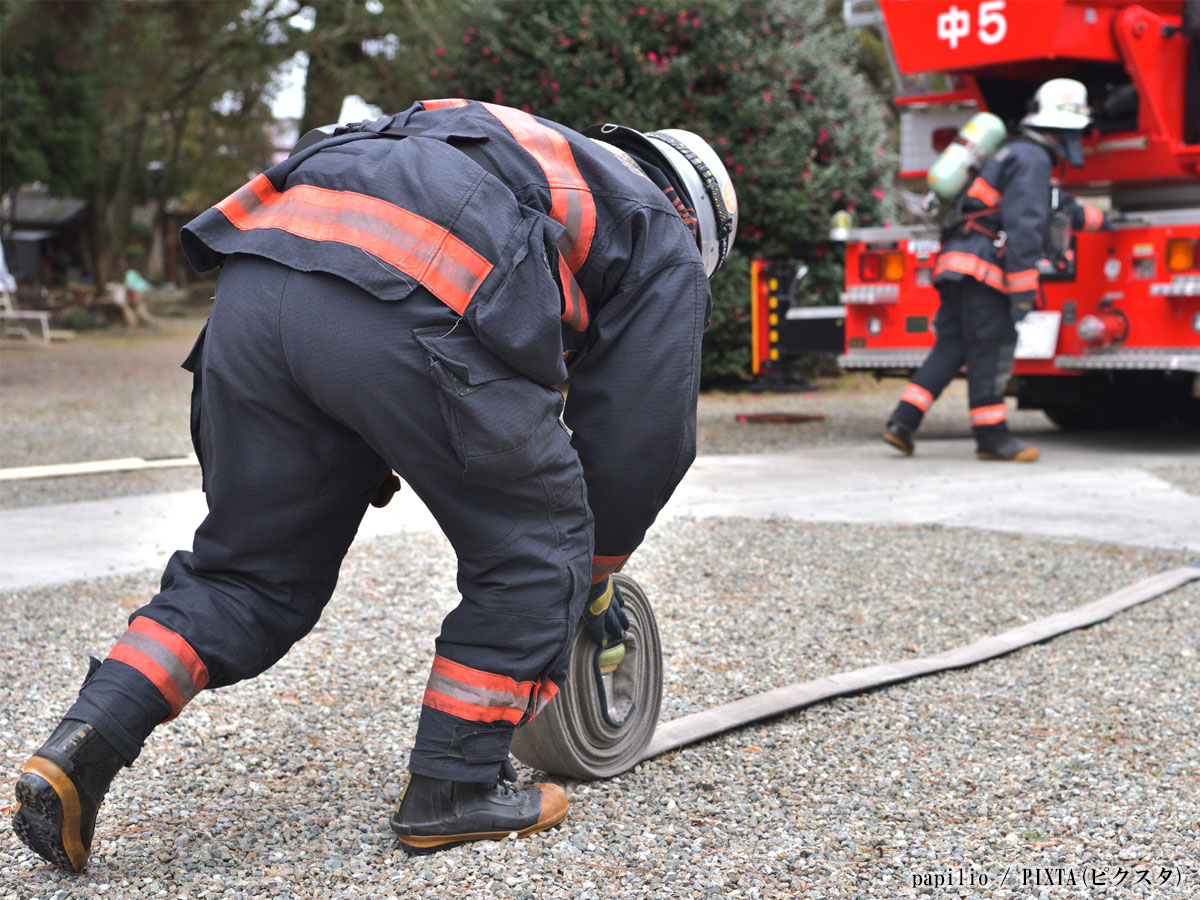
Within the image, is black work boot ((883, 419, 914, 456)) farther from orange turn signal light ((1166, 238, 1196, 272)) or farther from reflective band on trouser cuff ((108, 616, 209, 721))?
reflective band on trouser cuff ((108, 616, 209, 721))

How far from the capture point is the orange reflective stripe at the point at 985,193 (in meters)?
7.88

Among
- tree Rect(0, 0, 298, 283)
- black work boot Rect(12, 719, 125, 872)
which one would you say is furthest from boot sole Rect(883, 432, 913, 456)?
tree Rect(0, 0, 298, 283)

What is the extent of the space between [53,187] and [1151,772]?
28.5m

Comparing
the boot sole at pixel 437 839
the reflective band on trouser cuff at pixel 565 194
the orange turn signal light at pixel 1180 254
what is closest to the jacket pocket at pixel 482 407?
the reflective band on trouser cuff at pixel 565 194

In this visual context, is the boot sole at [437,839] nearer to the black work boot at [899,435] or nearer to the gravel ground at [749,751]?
the gravel ground at [749,751]

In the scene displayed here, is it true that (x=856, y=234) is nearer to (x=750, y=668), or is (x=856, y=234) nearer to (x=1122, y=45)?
(x=1122, y=45)

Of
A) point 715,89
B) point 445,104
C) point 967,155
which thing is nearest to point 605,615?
point 445,104

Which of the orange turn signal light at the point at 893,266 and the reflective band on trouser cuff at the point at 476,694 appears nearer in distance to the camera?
the reflective band on trouser cuff at the point at 476,694

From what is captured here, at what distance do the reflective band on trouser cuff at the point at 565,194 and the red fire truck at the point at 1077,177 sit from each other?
20.7ft

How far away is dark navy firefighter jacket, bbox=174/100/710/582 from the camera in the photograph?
2184 millimetres

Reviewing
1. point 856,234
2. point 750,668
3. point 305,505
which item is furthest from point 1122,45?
point 305,505

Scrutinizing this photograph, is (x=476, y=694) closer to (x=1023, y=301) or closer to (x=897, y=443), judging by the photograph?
(x=1023, y=301)

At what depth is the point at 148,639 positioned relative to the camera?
7.48 feet

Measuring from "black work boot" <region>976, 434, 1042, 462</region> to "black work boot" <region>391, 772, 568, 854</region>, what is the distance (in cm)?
613
